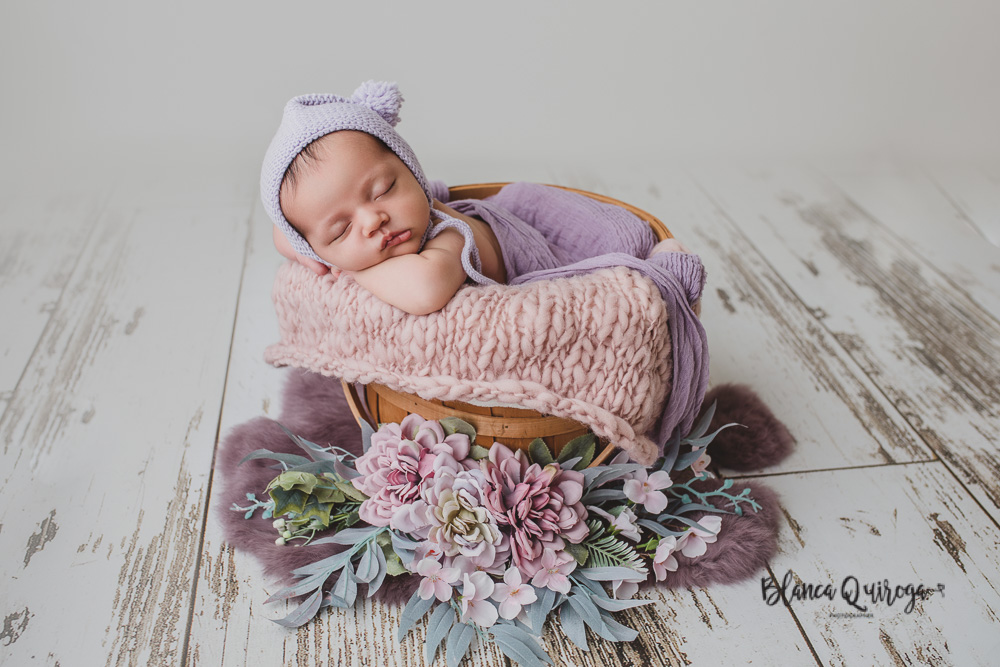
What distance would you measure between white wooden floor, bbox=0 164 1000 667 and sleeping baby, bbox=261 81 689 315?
0.47m

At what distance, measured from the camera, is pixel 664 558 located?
113cm

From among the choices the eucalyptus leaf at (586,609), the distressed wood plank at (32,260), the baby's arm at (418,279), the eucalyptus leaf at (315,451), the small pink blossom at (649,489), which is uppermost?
the baby's arm at (418,279)

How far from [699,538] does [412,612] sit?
43 centimetres

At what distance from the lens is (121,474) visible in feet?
4.45

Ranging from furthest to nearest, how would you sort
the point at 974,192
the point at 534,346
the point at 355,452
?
the point at 974,192 < the point at 355,452 < the point at 534,346

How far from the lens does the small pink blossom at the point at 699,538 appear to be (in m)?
1.16

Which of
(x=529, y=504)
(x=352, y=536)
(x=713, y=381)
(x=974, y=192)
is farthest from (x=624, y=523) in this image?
(x=974, y=192)

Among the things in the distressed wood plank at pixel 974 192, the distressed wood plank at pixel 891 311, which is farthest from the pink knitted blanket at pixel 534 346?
the distressed wood plank at pixel 974 192

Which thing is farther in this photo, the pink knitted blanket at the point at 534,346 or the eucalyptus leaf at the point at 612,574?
the eucalyptus leaf at the point at 612,574

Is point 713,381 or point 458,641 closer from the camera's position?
point 458,641

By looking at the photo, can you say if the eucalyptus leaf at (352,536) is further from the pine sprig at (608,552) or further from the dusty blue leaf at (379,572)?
the pine sprig at (608,552)

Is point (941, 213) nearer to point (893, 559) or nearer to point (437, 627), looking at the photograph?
point (893, 559)

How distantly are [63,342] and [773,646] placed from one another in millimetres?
1511

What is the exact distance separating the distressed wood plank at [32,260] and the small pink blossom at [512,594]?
3.55 ft
